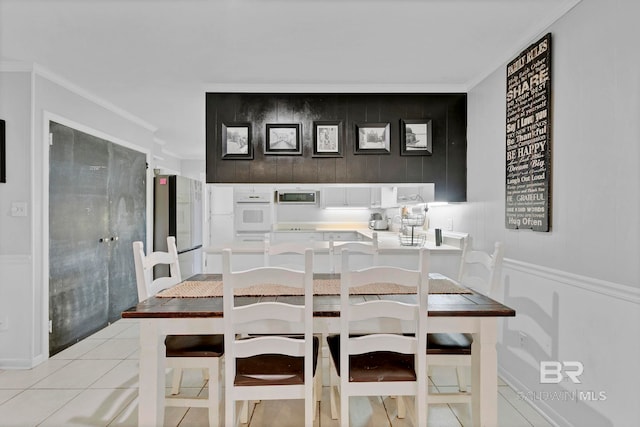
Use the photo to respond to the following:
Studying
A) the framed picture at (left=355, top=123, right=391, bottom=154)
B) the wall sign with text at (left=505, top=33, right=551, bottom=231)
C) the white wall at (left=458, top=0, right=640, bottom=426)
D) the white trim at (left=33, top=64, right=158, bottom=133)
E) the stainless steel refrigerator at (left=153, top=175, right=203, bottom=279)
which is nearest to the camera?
the white wall at (left=458, top=0, right=640, bottom=426)

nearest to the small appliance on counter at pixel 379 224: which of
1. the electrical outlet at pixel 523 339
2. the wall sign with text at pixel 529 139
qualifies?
the wall sign with text at pixel 529 139

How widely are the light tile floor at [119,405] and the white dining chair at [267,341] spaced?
0.60m

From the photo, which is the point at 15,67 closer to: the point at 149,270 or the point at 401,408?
the point at 149,270

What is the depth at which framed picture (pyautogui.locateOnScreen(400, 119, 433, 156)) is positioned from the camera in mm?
3686

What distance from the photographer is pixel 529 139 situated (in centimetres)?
249

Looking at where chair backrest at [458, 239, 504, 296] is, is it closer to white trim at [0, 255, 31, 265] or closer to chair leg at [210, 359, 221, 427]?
chair leg at [210, 359, 221, 427]

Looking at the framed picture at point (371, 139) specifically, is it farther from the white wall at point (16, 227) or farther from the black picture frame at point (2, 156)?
the black picture frame at point (2, 156)

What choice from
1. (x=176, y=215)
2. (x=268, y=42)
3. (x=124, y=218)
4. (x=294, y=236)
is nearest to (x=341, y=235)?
(x=294, y=236)

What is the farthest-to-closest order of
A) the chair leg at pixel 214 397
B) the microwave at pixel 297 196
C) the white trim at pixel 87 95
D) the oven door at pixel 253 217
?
the microwave at pixel 297 196
the oven door at pixel 253 217
the white trim at pixel 87 95
the chair leg at pixel 214 397

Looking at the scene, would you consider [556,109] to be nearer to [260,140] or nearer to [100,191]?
[260,140]

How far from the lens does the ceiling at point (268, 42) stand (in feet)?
7.26

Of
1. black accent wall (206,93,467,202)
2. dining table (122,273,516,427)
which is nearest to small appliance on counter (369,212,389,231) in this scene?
black accent wall (206,93,467,202)

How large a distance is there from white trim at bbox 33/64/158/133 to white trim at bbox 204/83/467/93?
3.98 feet

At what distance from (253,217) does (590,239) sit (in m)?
4.66
